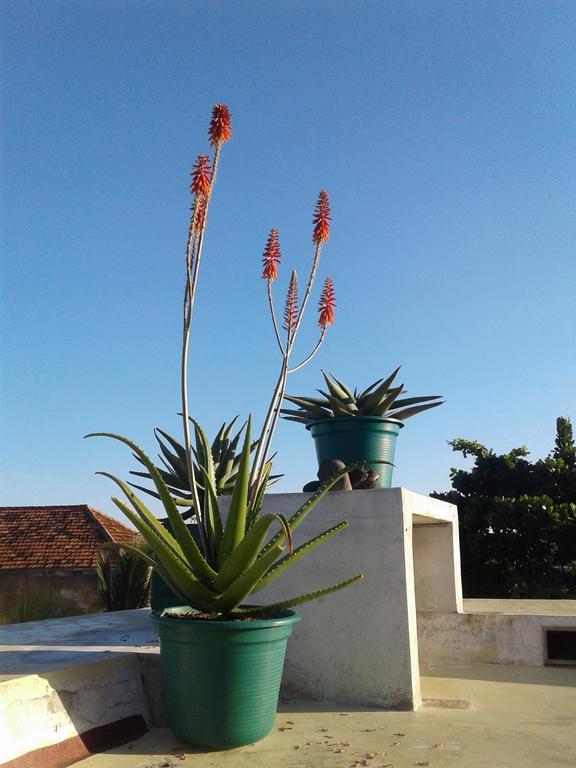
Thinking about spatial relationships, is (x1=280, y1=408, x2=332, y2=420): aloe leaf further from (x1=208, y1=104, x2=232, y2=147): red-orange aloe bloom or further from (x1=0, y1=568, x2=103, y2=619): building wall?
(x1=0, y1=568, x2=103, y2=619): building wall

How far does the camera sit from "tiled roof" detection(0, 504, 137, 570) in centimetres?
1368

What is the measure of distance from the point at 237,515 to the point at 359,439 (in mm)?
1740

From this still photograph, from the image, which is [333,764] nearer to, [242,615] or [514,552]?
[242,615]

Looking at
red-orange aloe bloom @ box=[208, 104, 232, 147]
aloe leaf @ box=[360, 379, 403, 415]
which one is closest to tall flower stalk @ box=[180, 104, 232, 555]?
red-orange aloe bloom @ box=[208, 104, 232, 147]

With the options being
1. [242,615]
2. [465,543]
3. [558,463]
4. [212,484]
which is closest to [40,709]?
[242,615]

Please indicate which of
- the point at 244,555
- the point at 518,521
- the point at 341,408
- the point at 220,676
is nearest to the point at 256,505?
the point at 244,555

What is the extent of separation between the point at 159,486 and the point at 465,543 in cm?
648

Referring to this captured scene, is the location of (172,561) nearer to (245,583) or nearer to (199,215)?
(245,583)

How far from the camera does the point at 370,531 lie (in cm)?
416

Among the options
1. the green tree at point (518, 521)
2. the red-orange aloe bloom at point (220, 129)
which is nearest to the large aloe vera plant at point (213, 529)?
the red-orange aloe bloom at point (220, 129)

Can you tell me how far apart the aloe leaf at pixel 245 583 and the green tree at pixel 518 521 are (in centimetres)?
568

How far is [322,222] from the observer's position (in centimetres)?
387

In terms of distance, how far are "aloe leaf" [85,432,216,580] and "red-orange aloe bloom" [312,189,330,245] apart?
1.57m

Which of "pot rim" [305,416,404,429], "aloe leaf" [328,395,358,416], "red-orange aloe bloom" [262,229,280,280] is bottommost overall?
"pot rim" [305,416,404,429]
